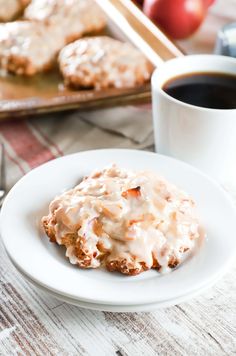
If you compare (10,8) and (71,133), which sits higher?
(10,8)

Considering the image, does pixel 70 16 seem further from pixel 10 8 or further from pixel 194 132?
pixel 194 132

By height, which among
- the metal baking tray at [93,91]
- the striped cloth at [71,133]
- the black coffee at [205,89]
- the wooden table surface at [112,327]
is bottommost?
the striped cloth at [71,133]

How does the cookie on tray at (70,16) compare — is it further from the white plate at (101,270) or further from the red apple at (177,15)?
the white plate at (101,270)

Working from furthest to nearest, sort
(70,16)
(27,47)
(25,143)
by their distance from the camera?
(70,16)
(27,47)
(25,143)

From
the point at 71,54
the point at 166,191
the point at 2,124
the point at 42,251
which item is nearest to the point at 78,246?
the point at 42,251

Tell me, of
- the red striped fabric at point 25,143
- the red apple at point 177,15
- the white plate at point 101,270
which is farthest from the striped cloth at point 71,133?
the red apple at point 177,15

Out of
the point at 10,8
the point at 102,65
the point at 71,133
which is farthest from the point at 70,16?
the point at 71,133

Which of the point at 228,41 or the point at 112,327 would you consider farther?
the point at 228,41
